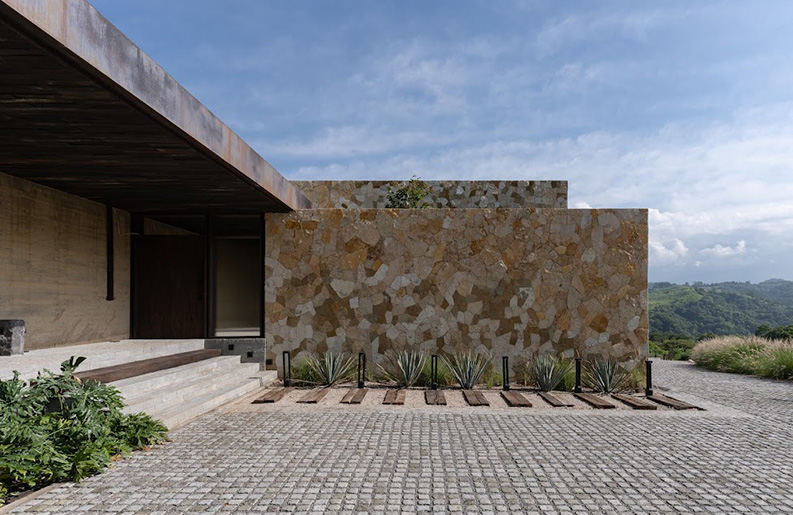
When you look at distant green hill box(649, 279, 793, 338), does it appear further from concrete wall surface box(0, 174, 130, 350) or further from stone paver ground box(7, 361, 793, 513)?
concrete wall surface box(0, 174, 130, 350)

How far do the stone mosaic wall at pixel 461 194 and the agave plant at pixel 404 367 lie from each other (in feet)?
16.0

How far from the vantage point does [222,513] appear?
4316mm

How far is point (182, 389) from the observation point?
809 cm

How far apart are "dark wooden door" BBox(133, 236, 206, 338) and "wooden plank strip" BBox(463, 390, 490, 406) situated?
5669mm

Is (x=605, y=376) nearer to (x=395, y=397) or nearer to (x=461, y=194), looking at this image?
(x=395, y=397)

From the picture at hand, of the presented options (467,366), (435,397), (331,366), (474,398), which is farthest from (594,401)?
(331,366)

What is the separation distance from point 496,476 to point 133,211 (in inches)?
392

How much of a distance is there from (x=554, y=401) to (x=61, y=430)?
6.74m

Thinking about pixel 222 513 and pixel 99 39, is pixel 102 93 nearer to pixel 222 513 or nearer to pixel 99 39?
pixel 99 39

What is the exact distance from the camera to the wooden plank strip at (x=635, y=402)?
8.79 metres

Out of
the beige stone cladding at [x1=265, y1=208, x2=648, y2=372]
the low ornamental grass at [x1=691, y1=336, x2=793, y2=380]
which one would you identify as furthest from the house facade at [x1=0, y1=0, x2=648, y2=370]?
the low ornamental grass at [x1=691, y1=336, x2=793, y2=380]

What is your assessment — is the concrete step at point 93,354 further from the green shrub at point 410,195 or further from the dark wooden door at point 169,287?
the green shrub at point 410,195

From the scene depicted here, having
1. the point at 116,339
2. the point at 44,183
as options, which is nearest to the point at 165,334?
the point at 116,339

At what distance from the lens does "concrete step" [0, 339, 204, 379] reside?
7027mm
